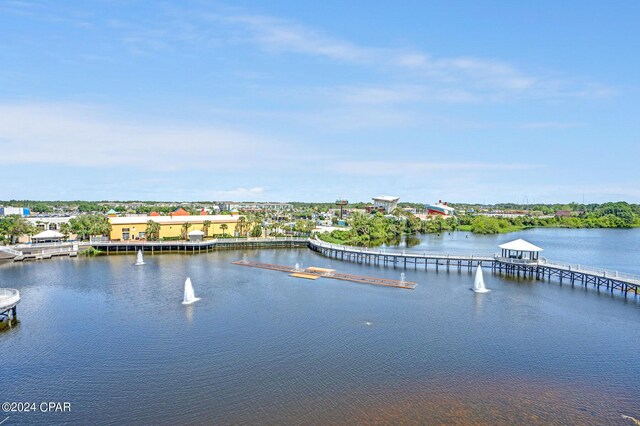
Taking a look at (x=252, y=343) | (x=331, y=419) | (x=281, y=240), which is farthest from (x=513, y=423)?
(x=281, y=240)

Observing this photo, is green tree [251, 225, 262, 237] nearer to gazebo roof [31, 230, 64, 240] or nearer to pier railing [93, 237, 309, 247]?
pier railing [93, 237, 309, 247]

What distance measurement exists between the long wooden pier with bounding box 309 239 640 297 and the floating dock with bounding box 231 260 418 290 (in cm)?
1078

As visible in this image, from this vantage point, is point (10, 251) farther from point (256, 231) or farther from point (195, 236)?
point (256, 231)

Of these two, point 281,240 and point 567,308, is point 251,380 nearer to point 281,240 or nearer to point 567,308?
point 567,308

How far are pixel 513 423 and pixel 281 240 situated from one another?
6441 cm

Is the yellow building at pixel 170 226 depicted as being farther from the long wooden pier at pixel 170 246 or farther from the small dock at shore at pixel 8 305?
the small dock at shore at pixel 8 305

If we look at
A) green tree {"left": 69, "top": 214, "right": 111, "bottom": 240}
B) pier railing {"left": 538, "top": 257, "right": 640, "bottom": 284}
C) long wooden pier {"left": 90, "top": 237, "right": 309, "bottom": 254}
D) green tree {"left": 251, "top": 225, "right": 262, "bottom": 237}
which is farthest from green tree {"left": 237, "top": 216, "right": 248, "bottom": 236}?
pier railing {"left": 538, "top": 257, "right": 640, "bottom": 284}

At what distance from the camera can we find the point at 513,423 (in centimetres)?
1864

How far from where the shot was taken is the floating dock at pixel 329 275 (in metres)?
45.1

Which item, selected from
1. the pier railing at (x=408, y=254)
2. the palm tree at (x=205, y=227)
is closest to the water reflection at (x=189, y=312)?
the pier railing at (x=408, y=254)

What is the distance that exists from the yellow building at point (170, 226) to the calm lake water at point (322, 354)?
32.6 metres

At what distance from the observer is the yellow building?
2995 inches

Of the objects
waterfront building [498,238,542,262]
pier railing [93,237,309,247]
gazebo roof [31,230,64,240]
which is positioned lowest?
pier railing [93,237,309,247]

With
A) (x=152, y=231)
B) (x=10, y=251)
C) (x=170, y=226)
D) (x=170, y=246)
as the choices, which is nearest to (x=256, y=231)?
(x=170, y=226)
